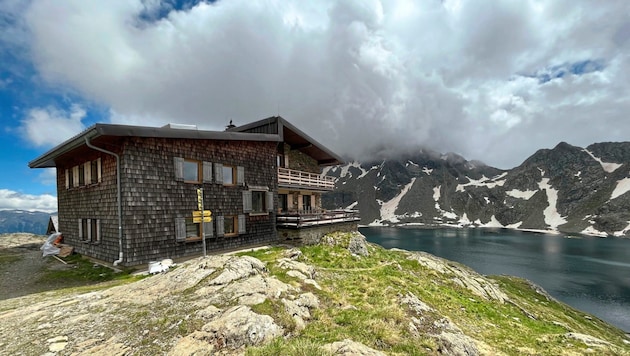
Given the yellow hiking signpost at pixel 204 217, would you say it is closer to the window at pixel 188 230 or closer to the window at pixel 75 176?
the window at pixel 188 230

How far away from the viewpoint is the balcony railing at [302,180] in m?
Result: 25.3

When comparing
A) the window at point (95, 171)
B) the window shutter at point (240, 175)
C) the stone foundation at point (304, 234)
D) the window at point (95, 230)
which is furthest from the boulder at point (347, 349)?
the window at point (95, 171)

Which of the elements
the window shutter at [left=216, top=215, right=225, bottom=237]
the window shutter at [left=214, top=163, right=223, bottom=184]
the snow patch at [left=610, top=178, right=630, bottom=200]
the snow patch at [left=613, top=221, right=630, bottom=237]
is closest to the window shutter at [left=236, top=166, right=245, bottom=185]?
the window shutter at [left=214, top=163, right=223, bottom=184]

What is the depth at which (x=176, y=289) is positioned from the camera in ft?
30.8

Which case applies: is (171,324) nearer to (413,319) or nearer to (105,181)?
(413,319)

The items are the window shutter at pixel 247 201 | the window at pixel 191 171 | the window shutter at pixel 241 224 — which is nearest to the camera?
the window at pixel 191 171

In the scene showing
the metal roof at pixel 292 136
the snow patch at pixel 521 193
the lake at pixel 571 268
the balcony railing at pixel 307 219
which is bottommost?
the lake at pixel 571 268

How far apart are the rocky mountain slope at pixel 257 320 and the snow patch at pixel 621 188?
19103 centimetres

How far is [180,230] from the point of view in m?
16.5

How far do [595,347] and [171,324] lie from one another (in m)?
15.5

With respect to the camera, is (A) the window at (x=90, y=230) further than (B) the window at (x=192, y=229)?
No

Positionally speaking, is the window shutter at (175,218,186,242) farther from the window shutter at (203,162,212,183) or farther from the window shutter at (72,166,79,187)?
the window shutter at (72,166,79,187)

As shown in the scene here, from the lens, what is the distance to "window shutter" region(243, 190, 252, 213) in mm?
20484

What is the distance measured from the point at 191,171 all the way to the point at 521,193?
21852 centimetres
